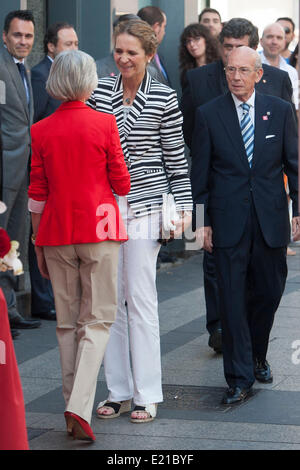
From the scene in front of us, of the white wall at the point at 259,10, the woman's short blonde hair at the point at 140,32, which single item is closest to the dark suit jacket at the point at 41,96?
the woman's short blonde hair at the point at 140,32

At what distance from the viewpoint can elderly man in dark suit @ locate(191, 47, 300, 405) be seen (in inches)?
261

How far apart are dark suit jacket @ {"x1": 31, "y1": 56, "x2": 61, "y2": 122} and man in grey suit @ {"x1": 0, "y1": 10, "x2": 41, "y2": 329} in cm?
21

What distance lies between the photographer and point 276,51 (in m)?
12.7

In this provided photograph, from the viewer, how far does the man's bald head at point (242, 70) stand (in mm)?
6621

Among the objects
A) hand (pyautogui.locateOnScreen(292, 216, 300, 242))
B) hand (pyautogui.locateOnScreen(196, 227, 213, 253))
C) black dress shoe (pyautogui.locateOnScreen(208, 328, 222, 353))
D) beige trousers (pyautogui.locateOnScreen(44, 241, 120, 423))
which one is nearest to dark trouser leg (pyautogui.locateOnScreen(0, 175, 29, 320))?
black dress shoe (pyautogui.locateOnScreen(208, 328, 222, 353))

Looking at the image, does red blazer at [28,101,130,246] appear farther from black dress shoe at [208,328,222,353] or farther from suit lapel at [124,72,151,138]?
black dress shoe at [208,328,222,353]

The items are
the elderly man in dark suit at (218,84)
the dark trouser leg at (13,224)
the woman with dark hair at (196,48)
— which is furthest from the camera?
the woman with dark hair at (196,48)

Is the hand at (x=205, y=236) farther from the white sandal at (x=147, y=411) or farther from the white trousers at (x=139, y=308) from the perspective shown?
the white sandal at (x=147, y=411)

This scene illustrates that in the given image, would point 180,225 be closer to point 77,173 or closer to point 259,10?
point 77,173

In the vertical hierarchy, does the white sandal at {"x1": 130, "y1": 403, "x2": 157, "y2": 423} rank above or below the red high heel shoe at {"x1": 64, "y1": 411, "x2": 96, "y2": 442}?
below

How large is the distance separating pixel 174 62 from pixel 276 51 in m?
1.17

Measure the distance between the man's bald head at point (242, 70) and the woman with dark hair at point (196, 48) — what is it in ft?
15.4

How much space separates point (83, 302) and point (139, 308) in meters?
0.42
